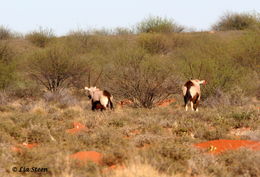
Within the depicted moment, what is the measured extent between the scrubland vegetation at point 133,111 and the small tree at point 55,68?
49 mm

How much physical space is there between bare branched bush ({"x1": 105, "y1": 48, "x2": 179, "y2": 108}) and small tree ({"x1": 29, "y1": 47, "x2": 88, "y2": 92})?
5.15 m

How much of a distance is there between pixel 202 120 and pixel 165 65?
6.76 meters

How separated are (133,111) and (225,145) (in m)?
6.10

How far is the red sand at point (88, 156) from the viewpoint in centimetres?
721

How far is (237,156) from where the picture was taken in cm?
735

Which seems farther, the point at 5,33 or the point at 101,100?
the point at 5,33

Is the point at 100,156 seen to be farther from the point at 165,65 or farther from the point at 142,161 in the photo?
the point at 165,65

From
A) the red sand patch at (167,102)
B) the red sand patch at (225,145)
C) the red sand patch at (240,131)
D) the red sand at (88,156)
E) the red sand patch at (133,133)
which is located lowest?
the red sand patch at (167,102)

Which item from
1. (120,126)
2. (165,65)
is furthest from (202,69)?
(120,126)

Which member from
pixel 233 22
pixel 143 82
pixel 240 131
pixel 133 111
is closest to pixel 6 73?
pixel 143 82

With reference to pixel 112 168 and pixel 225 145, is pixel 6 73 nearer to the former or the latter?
pixel 225 145

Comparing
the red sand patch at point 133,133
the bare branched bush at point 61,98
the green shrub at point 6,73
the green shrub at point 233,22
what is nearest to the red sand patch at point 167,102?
the bare branched bush at point 61,98

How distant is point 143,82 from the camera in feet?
56.3

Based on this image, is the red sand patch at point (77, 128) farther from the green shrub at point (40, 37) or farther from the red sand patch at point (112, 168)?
the green shrub at point (40, 37)
